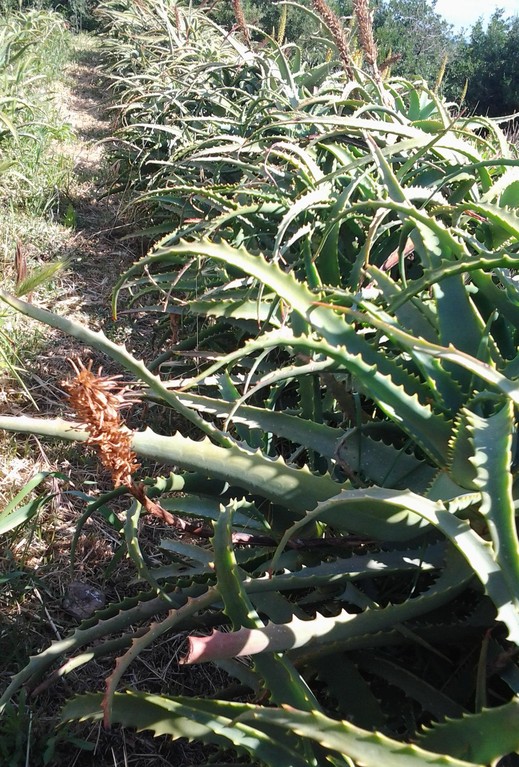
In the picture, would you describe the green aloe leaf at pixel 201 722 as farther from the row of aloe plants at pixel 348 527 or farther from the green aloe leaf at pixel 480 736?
the green aloe leaf at pixel 480 736

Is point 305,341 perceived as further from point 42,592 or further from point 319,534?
point 42,592

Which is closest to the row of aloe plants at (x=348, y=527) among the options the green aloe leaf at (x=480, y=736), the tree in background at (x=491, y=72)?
the green aloe leaf at (x=480, y=736)

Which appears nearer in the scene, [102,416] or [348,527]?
[102,416]

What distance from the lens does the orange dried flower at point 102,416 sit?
2.06 feet

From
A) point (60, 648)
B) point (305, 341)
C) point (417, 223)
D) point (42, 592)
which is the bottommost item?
point (42, 592)

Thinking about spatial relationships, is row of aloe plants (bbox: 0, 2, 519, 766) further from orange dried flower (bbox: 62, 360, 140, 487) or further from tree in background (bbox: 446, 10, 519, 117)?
tree in background (bbox: 446, 10, 519, 117)

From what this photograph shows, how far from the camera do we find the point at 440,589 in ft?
2.52

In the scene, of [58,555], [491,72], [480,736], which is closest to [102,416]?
[480,736]

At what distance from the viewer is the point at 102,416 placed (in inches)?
25.1

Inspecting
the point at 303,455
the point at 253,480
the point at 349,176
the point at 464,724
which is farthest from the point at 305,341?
the point at 349,176

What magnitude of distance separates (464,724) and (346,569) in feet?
0.86

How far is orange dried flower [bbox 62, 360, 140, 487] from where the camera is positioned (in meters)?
0.63

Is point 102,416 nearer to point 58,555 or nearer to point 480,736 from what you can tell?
point 480,736

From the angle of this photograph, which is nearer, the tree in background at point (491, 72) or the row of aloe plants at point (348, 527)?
the row of aloe plants at point (348, 527)
